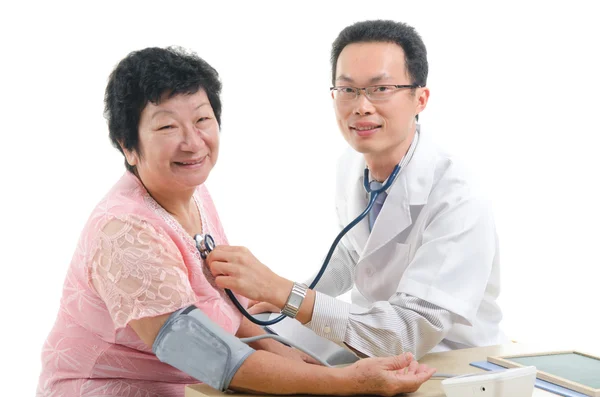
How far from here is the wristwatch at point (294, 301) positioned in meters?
1.96

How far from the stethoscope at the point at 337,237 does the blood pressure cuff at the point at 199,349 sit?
0.91 ft

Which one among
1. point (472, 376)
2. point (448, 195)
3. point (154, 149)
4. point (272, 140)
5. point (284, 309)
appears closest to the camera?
point (472, 376)

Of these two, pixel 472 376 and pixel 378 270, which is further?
pixel 378 270

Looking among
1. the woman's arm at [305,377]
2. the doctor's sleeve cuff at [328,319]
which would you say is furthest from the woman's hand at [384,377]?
the doctor's sleeve cuff at [328,319]

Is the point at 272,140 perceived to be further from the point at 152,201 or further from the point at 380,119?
the point at 152,201

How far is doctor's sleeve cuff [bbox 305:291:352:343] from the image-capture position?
1.99 m

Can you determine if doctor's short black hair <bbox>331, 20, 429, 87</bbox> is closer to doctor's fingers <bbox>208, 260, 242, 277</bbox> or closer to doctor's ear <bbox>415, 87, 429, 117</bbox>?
doctor's ear <bbox>415, 87, 429, 117</bbox>

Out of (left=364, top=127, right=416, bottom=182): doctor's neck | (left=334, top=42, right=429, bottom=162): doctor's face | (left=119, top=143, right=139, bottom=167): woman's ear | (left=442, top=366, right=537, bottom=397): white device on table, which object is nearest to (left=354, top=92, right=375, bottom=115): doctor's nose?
(left=334, top=42, right=429, bottom=162): doctor's face

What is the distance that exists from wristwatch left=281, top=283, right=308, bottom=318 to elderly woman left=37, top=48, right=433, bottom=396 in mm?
131

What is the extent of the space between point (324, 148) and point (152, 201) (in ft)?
6.90

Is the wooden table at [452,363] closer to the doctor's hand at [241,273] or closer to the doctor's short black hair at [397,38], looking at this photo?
the doctor's hand at [241,273]

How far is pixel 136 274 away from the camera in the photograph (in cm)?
163

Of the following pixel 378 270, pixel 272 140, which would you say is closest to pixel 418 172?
pixel 378 270

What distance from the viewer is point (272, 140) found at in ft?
12.4
